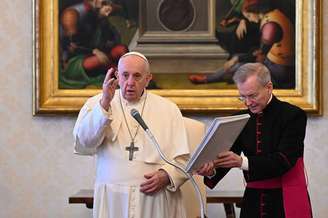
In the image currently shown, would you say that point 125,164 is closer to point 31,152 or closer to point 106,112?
point 106,112

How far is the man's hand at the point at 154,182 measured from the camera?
3322 millimetres

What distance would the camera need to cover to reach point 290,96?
15.9ft

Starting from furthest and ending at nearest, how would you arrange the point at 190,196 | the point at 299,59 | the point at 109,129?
the point at 299,59 < the point at 190,196 < the point at 109,129

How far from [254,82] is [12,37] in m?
2.51

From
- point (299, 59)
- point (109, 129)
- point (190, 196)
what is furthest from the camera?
point (299, 59)

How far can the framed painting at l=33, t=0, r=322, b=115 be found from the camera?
4848 mm

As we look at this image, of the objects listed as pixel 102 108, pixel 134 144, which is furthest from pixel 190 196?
pixel 102 108

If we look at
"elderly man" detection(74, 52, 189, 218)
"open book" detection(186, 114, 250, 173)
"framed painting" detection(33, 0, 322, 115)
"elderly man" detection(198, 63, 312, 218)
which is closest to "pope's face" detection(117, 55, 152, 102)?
"elderly man" detection(74, 52, 189, 218)

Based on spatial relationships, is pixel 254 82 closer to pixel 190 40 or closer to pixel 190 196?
pixel 190 196

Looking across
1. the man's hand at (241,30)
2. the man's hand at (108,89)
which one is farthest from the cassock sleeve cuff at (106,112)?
the man's hand at (241,30)

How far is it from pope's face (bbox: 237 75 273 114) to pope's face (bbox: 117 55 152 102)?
22.6 inches

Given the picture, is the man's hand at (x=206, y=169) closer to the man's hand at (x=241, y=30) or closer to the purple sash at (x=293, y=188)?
the purple sash at (x=293, y=188)

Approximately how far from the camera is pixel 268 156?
303cm

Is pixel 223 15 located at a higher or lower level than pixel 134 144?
higher
